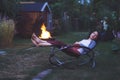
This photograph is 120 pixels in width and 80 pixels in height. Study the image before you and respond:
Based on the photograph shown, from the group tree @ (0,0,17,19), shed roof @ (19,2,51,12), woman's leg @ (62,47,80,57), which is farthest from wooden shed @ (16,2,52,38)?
woman's leg @ (62,47,80,57)

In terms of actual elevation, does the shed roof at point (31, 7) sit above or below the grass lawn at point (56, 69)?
above

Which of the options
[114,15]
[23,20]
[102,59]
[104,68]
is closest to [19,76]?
[104,68]

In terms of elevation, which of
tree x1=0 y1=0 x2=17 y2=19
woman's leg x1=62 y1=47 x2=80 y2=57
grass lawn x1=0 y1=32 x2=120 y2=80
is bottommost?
grass lawn x1=0 y1=32 x2=120 y2=80

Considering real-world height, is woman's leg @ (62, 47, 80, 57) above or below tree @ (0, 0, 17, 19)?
below

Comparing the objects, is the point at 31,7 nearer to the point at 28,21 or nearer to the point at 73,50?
the point at 28,21

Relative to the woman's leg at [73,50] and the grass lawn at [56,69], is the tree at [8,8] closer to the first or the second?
the grass lawn at [56,69]

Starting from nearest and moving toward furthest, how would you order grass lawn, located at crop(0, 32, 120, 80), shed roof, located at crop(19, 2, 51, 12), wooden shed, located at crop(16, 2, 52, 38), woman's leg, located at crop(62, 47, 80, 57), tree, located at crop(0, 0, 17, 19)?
grass lawn, located at crop(0, 32, 120, 80) < woman's leg, located at crop(62, 47, 80, 57) < tree, located at crop(0, 0, 17, 19) < wooden shed, located at crop(16, 2, 52, 38) < shed roof, located at crop(19, 2, 51, 12)

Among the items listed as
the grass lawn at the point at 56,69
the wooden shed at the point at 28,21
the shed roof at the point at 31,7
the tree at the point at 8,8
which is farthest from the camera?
the shed roof at the point at 31,7

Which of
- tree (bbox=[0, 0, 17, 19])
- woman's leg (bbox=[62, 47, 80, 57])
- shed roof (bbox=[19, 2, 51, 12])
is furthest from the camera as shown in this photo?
shed roof (bbox=[19, 2, 51, 12])

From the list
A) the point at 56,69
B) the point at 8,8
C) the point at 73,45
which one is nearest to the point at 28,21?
the point at 8,8

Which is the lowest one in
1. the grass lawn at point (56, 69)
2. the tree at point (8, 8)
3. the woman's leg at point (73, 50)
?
the grass lawn at point (56, 69)

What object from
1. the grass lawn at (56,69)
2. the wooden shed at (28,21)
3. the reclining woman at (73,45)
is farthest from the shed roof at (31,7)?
the reclining woman at (73,45)

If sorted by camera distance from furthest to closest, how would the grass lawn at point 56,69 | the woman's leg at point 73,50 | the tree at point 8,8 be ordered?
1. the tree at point 8,8
2. the woman's leg at point 73,50
3. the grass lawn at point 56,69

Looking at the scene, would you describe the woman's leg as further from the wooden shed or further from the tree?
the wooden shed
